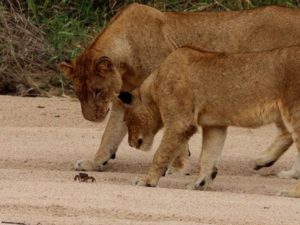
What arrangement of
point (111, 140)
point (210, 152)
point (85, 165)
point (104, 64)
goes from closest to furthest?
point (210, 152) → point (104, 64) → point (85, 165) → point (111, 140)

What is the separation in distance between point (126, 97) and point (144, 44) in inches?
32.2

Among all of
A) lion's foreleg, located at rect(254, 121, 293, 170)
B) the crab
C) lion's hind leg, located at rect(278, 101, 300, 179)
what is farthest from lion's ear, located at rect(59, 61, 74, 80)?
lion's hind leg, located at rect(278, 101, 300, 179)

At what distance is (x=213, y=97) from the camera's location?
10148 millimetres

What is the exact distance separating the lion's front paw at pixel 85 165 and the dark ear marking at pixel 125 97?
1.05 meters

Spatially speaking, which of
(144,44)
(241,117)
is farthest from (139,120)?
(241,117)

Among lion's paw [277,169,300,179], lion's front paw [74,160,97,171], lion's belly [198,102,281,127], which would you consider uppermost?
lion's belly [198,102,281,127]

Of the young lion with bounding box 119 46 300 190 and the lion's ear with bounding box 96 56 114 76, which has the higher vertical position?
A: the young lion with bounding box 119 46 300 190

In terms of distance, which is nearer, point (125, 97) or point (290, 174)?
point (125, 97)

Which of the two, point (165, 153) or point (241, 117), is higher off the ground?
point (241, 117)

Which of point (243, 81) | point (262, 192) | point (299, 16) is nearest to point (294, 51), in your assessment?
point (243, 81)

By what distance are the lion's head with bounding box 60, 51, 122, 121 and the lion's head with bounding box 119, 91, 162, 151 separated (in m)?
0.49

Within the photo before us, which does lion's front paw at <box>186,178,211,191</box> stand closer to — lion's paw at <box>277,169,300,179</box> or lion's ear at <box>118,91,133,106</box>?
lion's ear at <box>118,91,133,106</box>

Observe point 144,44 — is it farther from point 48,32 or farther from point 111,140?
point 48,32

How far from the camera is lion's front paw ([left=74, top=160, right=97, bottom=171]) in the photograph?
1148 cm
